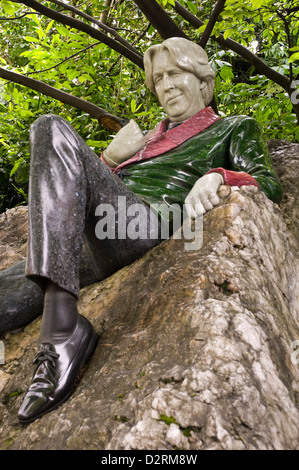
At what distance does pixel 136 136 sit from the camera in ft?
8.54

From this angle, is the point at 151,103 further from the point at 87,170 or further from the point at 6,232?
the point at 87,170

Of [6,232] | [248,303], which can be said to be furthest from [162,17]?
[248,303]

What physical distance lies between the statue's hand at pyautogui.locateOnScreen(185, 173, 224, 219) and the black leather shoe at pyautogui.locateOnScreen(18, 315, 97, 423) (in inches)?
24.1

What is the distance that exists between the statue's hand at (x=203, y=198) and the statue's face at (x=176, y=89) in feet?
2.36

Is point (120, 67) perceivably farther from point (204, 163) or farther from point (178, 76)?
point (204, 163)

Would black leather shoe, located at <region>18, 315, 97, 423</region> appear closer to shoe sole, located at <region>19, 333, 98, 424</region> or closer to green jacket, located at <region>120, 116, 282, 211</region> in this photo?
shoe sole, located at <region>19, 333, 98, 424</region>

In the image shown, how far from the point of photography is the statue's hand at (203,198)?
1.93m

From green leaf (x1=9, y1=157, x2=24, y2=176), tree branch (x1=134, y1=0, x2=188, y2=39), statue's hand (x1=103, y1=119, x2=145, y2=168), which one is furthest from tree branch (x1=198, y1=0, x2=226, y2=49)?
green leaf (x1=9, y1=157, x2=24, y2=176)

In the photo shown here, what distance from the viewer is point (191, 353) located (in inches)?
55.0

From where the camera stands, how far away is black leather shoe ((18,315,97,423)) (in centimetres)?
144

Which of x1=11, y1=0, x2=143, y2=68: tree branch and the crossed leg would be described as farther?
x1=11, y1=0, x2=143, y2=68: tree branch
